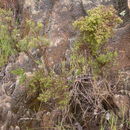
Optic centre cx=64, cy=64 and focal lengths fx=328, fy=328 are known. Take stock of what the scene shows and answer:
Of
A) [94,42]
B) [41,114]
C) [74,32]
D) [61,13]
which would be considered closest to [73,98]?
[41,114]

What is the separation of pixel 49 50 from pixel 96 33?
129 cm

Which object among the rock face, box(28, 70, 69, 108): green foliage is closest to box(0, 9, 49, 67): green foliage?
box(28, 70, 69, 108): green foliage

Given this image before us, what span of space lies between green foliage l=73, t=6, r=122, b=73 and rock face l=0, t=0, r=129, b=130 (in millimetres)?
791

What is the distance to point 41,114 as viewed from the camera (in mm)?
3332

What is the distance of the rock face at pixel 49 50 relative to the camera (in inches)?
133

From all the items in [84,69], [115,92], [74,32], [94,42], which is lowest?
[115,92]

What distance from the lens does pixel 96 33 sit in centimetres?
299

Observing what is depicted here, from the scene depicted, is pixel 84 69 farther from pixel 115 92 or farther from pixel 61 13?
pixel 61 13

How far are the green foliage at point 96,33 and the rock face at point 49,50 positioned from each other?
31.2 inches

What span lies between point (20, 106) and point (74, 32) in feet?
4.18

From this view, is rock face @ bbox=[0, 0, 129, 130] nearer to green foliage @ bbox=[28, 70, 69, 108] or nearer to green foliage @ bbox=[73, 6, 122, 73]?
green foliage @ bbox=[28, 70, 69, 108]

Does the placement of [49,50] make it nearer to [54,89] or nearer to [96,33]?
[54,89]

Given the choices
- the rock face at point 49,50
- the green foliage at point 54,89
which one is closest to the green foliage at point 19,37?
the green foliage at point 54,89

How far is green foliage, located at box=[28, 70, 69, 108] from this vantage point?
3.19 metres
